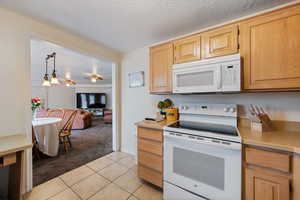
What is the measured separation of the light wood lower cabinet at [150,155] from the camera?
65.1 inches

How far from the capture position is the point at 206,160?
1312mm

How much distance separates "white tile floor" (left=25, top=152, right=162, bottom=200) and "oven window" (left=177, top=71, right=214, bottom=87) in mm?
1486

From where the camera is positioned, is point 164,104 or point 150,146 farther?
point 164,104

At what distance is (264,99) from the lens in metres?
1.52

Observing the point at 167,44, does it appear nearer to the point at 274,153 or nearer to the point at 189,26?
the point at 189,26

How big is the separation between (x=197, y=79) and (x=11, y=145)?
2069mm

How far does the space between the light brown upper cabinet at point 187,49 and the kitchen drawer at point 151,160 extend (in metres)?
1.34

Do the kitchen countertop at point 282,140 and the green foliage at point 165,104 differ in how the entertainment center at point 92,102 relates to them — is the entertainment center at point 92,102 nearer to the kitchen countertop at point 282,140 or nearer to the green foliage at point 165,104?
the green foliage at point 165,104

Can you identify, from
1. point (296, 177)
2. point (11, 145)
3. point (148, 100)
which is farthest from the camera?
point (148, 100)

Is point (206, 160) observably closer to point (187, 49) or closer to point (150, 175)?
point (150, 175)

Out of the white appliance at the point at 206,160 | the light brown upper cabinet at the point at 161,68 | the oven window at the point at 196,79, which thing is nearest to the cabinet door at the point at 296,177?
the white appliance at the point at 206,160

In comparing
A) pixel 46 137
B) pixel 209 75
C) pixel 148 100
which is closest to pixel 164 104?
pixel 148 100

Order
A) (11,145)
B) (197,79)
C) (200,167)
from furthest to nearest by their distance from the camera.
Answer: (197,79) < (200,167) < (11,145)

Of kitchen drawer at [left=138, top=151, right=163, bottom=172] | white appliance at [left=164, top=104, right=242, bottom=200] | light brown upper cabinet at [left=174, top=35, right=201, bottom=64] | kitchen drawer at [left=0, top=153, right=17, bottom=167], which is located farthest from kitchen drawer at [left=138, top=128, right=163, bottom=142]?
kitchen drawer at [left=0, top=153, right=17, bottom=167]
